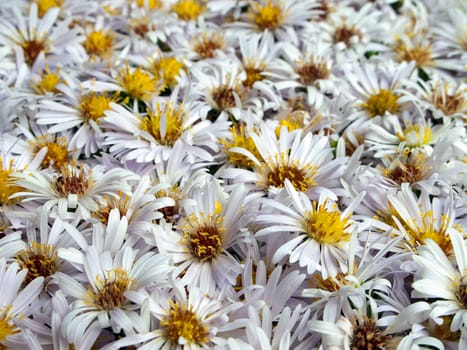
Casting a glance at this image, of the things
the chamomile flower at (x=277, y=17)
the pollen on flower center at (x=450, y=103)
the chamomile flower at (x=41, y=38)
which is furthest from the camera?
the chamomile flower at (x=277, y=17)

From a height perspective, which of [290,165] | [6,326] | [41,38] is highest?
[41,38]

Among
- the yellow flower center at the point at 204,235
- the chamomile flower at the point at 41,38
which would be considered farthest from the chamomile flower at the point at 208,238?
the chamomile flower at the point at 41,38

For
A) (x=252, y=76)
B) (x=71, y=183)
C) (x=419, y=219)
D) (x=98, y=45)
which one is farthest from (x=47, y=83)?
(x=419, y=219)

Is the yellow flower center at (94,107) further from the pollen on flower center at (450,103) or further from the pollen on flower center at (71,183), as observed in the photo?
the pollen on flower center at (450,103)

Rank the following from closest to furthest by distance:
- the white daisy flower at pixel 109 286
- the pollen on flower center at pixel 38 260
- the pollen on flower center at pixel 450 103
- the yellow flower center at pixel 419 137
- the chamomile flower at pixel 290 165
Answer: the white daisy flower at pixel 109 286 < the pollen on flower center at pixel 38 260 < the chamomile flower at pixel 290 165 < the yellow flower center at pixel 419 137 < the pollen on flower center at pixel 450 103

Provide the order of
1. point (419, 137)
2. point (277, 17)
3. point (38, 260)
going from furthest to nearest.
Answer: point (277, 17) < point (419, 137) < point (38, 260)

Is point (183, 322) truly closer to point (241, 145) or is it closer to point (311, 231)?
point (311, 231)
